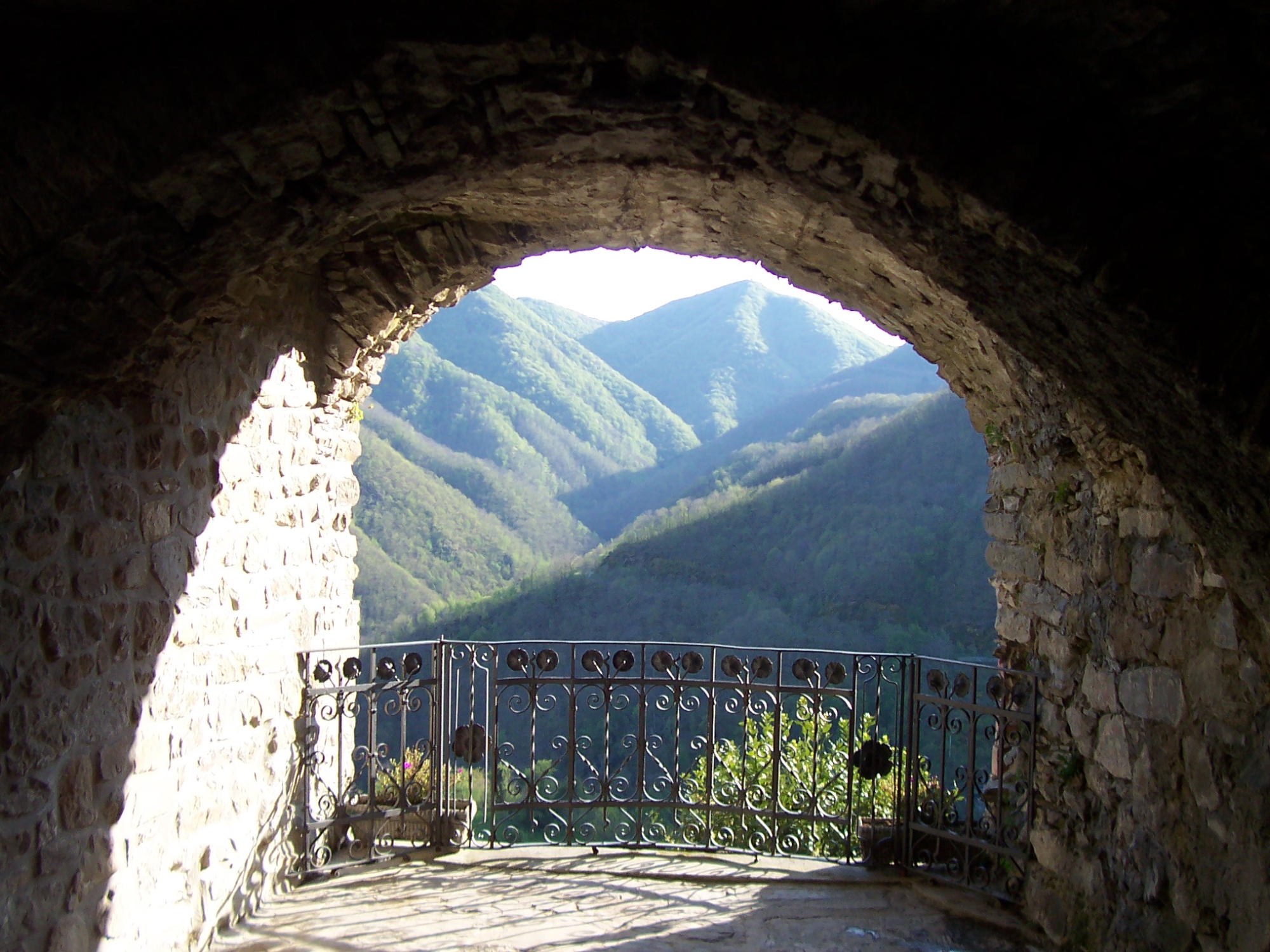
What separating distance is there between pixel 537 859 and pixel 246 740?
5.17ft

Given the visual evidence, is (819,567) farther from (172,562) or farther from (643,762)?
(172,562)

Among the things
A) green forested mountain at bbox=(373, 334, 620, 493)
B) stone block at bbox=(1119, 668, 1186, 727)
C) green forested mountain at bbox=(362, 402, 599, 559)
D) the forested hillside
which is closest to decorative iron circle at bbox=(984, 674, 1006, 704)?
stone block at bbox=(1119, 668, 1186, 727)

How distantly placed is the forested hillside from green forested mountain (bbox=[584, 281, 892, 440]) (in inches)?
64.9

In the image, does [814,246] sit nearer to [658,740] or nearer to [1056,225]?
[1056,225]

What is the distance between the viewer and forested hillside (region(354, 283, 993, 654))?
22562 millimetres

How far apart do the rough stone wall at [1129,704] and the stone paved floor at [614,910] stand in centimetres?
58

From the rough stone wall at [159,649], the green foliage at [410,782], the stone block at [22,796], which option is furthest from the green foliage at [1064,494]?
the stone block at [22,796]

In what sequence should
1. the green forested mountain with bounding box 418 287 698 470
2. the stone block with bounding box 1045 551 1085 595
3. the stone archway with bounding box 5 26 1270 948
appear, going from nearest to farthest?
the stone archway with bounding box 5 26 1270 948 < the stone block with bounding box 1045 551 1085 595 < the green forested mountain with bounding box 418 287 698 470

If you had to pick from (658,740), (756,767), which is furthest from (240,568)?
(756,767)

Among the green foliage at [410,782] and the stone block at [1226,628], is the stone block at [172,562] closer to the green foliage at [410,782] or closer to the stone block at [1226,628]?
the green foliage at [410,782]

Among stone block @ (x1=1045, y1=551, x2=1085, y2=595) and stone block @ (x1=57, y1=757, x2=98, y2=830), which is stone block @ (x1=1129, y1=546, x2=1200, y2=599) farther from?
stone block @ (x1=57, y1=757, x2=98, y2=830)

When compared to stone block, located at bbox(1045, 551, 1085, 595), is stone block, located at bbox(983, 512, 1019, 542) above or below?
above

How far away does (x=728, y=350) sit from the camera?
53531mm

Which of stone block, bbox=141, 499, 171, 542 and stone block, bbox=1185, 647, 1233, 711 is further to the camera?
stone block, bbox=141, 499, 171, 542
